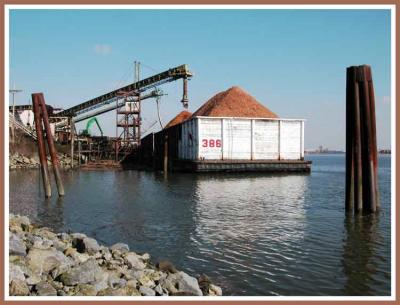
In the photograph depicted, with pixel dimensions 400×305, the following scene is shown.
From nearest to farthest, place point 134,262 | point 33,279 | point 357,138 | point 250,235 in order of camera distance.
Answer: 1. point 33,279
2. point 134,262
3. point 250,235
4. point 357,138

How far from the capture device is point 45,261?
7199mm

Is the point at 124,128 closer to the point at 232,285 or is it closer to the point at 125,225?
the point at 125,225

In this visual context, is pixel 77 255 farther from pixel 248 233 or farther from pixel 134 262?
pixel 248 233

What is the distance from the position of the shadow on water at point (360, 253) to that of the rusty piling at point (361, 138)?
0.90 m

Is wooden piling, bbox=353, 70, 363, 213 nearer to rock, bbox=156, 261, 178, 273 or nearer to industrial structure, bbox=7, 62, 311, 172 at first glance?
rock, bbox=156, 261, 178, 273

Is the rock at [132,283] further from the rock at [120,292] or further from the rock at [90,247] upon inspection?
the rock at [90,247]

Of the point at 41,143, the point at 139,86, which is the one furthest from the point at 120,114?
the point at 41,143

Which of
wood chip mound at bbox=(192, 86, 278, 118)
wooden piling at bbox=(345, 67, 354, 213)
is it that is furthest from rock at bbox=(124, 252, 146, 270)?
wood chip mound at bbox=(192, 86, 278, 118)

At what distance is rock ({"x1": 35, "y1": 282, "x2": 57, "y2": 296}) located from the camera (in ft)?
20.2

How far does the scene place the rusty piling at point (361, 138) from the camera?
14.1m

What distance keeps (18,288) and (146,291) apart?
74.4 inches

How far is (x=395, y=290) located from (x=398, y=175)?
300cm

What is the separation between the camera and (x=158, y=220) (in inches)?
551

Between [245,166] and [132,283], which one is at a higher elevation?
[245,166]
